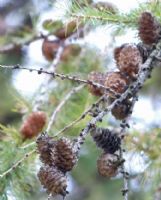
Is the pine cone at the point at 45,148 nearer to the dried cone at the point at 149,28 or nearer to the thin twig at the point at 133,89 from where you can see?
the thin twig at the point at 133,89

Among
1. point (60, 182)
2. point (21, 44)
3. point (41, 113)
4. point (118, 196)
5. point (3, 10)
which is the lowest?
point (60, 182)

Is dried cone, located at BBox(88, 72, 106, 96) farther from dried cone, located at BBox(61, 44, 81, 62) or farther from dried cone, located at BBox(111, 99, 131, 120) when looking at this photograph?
dried cone, located at BBox(61, 44, 81, 62)

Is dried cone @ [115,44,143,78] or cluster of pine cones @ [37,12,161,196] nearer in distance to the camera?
cluster of pine cones @ [37,12,161,196]

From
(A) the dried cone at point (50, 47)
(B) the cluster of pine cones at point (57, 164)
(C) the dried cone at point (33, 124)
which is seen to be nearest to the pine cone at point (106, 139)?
(B) the cluster of pine cones at point (57, 164)

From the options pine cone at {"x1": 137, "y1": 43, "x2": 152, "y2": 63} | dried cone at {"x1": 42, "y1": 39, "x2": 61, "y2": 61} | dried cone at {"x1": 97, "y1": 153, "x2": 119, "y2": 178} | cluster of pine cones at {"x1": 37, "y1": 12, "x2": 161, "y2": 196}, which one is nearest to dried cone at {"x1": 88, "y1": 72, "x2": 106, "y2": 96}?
cluster of pine cones at {"x1": 37, "y1": 12, "x2": 161, "y2": 196}

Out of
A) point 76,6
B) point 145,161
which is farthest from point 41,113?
point 76,6

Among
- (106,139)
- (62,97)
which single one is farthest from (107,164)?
(62,97)

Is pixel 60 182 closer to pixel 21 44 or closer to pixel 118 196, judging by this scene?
pixel 21 44
